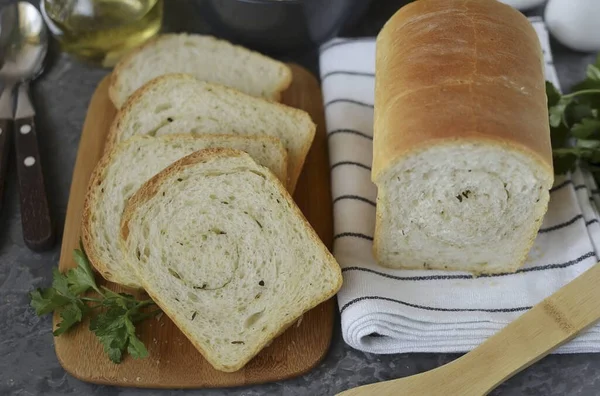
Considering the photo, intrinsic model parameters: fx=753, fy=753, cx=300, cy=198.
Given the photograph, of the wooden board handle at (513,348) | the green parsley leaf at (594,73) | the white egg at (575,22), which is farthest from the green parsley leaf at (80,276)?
the white egg at (575,22)

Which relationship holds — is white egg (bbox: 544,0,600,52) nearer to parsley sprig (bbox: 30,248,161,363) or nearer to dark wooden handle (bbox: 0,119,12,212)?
parsley sprig (bbox: 30,248,161,363)

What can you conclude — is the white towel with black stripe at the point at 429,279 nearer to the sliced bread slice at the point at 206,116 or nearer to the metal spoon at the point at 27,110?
the sliced bread slice at the point at 206,116

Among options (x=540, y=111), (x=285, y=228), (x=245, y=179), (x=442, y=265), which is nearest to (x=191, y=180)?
(x=245, y=179)

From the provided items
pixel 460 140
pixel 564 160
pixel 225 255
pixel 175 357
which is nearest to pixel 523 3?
pixel 564 160

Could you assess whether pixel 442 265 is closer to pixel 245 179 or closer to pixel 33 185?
pixel 245 179

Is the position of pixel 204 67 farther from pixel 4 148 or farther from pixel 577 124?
pixel 577 124

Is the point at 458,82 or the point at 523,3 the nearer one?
the point at 458,82
